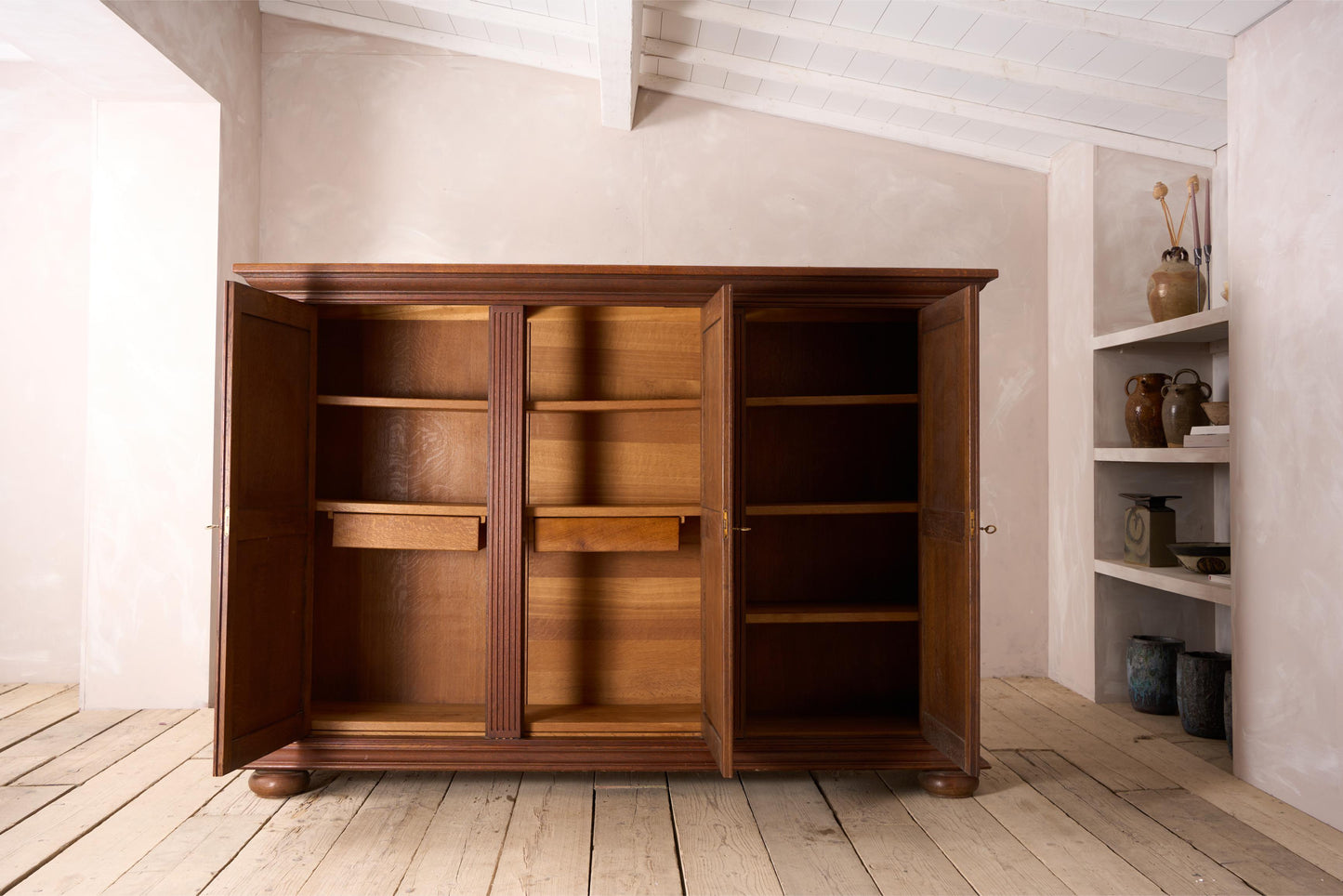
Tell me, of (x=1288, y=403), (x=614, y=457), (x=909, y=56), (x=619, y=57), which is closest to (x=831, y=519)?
(x=614, y=457)

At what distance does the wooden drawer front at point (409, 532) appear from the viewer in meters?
3.08

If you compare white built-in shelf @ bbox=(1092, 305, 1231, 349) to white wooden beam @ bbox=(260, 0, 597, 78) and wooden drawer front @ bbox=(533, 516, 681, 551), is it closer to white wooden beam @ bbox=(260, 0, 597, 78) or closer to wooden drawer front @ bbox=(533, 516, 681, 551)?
wooden drawer front @ bbox=(533, 516, 681, 551)

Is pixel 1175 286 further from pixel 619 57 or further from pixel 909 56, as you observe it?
pixel 619 57

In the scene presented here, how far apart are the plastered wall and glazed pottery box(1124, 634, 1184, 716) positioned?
2.27 feet

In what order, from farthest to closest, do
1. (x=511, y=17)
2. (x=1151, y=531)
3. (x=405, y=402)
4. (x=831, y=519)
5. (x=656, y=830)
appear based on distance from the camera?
(x=511, y=17)
(x=1151, y=531)
(x=831, y=519)
(x=405, y=402)
(x=656, y=830)

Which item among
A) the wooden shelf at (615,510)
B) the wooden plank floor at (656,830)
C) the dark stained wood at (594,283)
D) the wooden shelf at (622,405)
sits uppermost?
the dark stained wood at (594,283)

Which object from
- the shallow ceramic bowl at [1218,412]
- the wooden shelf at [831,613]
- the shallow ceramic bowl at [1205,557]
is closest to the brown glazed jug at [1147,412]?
the shallow ceramic bowl at [1218,412]

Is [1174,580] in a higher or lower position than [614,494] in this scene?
lower

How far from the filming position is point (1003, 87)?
397cm

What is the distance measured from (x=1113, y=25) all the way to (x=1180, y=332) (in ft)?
4.23

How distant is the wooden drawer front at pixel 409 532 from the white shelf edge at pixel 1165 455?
2930 millimetres

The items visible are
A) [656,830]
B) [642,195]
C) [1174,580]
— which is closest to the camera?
[656,830]

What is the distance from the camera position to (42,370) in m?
4.50

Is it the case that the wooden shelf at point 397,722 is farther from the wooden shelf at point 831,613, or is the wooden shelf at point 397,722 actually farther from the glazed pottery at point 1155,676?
the glazed pottery at point 1155,676
